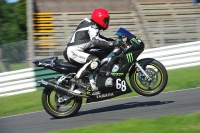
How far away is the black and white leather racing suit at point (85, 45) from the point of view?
330 inches

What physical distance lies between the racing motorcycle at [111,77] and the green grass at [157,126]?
1714 mm

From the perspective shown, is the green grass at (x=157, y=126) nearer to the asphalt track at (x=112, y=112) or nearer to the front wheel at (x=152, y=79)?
the asphalt track at (x=112, y=112)

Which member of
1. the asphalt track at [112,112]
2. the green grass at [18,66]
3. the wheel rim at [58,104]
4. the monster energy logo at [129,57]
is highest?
the monster energy logo at [129,57]

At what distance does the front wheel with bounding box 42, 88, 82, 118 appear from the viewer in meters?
8.62

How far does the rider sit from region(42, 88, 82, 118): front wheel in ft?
1.14

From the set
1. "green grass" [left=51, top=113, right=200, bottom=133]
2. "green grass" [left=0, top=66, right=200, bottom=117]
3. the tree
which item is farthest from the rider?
the tree

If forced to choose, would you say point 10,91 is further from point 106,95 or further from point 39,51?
point 106,95

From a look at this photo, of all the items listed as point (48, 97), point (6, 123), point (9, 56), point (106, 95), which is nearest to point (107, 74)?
point (106, 95)

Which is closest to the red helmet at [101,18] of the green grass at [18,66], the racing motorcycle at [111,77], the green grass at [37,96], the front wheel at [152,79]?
the racing motorcycle at [111,77]

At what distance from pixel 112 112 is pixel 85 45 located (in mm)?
1328

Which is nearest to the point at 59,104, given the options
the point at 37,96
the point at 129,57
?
the point at 129,57

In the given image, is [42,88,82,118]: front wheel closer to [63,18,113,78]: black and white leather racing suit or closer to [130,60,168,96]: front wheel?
[63,18,113,78]: black and white leather racing suit

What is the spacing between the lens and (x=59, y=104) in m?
8.64

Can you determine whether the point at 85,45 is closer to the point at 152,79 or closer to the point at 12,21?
the point at 152,79
